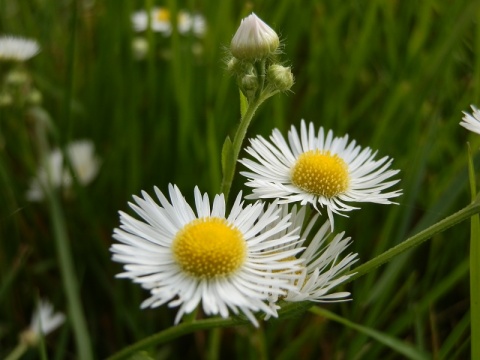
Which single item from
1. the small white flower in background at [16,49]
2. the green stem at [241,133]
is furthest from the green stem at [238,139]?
the small white flower in background at [16,49]

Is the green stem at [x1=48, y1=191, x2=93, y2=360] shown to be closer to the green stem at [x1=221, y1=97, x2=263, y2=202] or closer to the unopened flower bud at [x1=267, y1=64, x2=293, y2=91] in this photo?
the green stem at [x1=221, y1=97, x2=263, y2=202]

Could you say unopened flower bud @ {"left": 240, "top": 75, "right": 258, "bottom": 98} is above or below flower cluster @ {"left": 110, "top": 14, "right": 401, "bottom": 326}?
above

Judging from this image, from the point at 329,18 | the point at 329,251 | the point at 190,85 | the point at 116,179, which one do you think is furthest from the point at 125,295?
the point at 329,18

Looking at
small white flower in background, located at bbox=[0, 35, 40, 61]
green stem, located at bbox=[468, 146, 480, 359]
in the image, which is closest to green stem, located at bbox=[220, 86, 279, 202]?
green stem, located at bbox=[468, 146, 480, 359]

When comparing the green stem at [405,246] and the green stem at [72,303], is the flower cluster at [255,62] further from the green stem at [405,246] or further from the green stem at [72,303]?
the green stem at [72,303]

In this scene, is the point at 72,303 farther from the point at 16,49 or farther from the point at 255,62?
the point at 16,49
